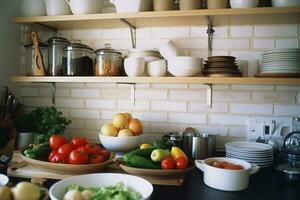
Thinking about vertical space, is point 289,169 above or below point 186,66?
below

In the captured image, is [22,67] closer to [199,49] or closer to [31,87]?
[31,87]

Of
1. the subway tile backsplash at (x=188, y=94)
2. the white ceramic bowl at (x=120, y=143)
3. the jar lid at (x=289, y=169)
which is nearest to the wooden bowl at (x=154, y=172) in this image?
the white ceramic bowl at (x=120, y=143)

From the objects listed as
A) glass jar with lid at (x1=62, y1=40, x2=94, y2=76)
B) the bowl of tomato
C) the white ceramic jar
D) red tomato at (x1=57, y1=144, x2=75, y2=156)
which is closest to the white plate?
the bowl of tomato

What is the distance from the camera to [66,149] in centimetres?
124

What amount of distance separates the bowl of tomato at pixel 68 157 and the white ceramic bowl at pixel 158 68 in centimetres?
43

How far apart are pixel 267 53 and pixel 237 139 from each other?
1.60 feet

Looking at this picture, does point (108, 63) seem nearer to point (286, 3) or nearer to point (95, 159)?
point (95, 159)

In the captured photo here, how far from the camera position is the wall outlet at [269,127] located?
1.54 m

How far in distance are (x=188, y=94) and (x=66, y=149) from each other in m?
0.73

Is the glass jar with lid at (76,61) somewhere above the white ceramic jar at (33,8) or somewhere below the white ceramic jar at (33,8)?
below

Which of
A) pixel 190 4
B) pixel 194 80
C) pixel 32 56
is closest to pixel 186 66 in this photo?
pixel 194 80

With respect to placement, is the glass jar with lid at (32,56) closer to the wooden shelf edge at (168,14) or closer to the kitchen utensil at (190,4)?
the wooden shelf edge at (168,14)

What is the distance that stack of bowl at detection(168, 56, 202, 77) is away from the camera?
1.35 m

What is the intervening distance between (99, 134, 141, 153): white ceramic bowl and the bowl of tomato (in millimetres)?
135
